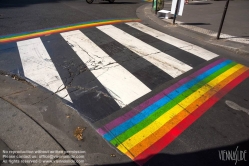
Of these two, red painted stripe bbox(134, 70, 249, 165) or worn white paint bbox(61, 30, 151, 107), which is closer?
red painted stripe bbox(134, 70, 249, 165)

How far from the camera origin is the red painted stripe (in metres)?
2.79

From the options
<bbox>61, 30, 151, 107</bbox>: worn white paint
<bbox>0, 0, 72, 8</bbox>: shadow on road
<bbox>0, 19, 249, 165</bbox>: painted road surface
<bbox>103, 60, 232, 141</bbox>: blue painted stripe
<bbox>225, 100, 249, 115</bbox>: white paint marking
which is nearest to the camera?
<bbox>103, 60, 232, 141</bbox>: blue painted stripe

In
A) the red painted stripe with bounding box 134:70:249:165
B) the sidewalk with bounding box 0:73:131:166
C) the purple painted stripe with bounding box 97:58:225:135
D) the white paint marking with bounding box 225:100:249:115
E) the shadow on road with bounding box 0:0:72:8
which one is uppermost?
the shadow on road with bounding box 0:0:72:8

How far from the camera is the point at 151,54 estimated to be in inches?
238

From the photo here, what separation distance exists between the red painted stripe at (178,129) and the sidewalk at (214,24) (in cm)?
299

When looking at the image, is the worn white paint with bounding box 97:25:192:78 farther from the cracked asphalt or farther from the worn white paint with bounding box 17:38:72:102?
the worn white paint with bounding box 17:38:72:102

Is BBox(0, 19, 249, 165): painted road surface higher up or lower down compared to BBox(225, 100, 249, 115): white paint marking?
higher up

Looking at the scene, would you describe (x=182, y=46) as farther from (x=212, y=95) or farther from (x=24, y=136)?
(x=24, y=136)

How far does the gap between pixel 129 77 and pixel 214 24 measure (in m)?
7.01

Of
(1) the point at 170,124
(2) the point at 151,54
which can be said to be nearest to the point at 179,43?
(2) the point at 151,54

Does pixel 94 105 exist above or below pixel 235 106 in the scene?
above

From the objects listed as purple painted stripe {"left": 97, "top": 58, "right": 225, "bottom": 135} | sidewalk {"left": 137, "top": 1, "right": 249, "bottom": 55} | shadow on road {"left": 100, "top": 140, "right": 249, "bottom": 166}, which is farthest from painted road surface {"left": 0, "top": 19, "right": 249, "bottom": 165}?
sidewalk {"left": 137, "top": 1, "right": 249, "bottom": 55}

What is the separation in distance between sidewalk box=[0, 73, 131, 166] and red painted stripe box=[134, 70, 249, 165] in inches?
10.4

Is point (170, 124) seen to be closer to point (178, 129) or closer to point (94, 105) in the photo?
point (178, 129)
